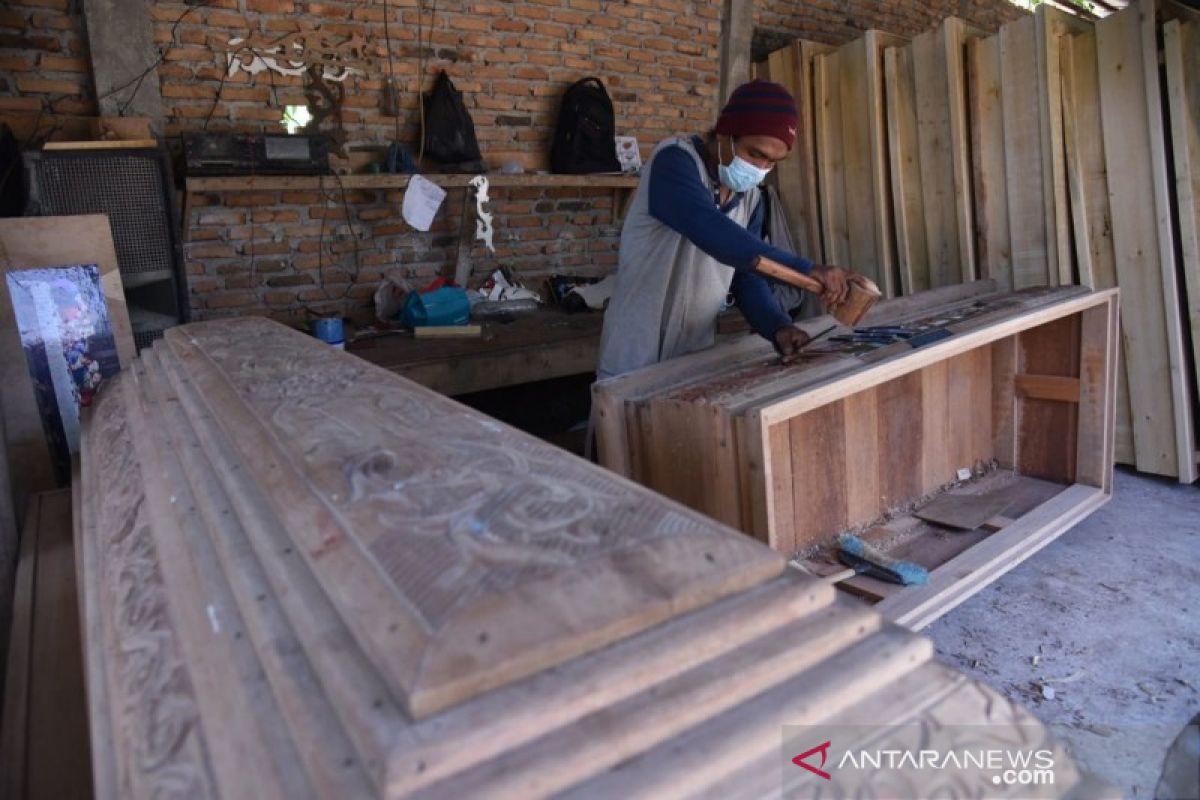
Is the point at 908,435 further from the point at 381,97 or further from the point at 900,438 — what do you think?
the point at 381,97

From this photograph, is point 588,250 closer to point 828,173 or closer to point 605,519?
point 828,173

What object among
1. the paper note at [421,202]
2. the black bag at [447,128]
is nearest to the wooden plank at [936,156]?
the black bag at [447,128]

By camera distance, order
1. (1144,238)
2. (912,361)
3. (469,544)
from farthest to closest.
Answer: (1144,238) < (912,361) < (469,544)

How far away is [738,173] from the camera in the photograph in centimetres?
233

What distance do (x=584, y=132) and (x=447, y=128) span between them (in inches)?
39.1

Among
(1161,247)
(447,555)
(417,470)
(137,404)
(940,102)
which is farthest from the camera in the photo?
(940,102)

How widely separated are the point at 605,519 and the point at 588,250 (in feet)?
16.8

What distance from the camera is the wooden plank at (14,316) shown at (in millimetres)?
2711

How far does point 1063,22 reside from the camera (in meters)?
3.93

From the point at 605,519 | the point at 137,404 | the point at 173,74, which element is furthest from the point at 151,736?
the point at 173,74

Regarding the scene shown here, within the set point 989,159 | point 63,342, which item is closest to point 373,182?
point 63,342

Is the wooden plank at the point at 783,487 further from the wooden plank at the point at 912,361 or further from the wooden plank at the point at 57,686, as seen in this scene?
the wooden plank at the point at 57,686

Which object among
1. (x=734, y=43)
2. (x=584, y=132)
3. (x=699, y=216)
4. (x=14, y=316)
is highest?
(x=734, y=43)

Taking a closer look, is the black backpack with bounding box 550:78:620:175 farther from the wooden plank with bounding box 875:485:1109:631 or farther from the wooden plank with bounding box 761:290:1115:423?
the wooden plank with bounding box 875:485:1109:631
